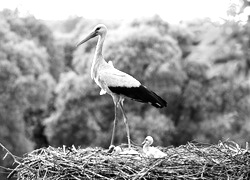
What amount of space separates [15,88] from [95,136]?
10.3 feet

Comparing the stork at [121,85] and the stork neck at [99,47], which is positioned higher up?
the stork neck at [99,47]

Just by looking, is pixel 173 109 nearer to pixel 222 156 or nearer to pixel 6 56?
pixel 6 56

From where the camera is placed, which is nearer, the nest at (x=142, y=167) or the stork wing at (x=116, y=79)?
the nest at (x=142, y=167)

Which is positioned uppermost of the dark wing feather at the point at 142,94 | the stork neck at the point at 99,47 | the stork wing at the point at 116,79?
the stork neck at the point at 99,47

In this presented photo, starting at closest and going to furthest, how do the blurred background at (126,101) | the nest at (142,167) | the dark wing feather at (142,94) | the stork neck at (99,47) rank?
the nest at (142,167) < the dark wing feather at (142,94) < the stork neck at (99,47) < the blurred background at (126,101)

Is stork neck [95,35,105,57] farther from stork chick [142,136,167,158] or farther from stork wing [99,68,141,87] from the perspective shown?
Answer: stork chick [142,136,167,158]

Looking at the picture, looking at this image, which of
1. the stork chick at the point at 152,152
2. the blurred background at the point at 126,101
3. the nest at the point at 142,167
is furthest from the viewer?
the blurred background at the point at 126,101

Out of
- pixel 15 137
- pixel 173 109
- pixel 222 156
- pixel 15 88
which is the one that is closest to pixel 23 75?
pixel 15 88

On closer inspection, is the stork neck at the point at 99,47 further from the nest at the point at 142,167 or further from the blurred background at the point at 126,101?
the blurred background at the point at 126,101

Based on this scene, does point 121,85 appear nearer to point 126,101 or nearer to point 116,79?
point 116,79

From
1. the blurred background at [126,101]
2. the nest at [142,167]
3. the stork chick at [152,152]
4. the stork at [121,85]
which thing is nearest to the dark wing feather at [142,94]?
the stork at [121,85]

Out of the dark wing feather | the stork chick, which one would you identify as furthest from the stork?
the stork chick

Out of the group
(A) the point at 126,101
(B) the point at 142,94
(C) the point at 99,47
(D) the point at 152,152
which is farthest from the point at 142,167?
(A) the point at 126,101

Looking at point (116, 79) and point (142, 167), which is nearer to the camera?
point (142, 167)
